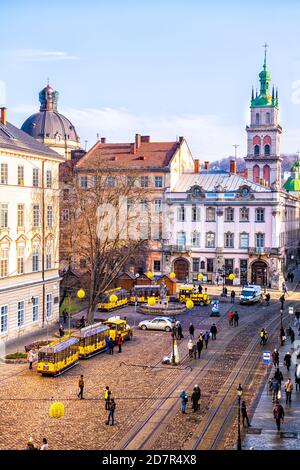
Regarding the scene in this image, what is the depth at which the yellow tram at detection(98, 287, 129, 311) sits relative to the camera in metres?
59.8

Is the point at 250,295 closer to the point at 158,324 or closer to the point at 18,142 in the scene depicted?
the point at 158,324

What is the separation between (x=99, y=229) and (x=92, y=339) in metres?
30.6

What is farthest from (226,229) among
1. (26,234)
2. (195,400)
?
(195,400)

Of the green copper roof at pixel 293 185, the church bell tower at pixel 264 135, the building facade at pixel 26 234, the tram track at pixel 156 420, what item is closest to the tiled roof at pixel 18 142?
the building facade at pixel 26 234

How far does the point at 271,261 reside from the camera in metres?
77.1

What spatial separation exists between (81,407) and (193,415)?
517cm

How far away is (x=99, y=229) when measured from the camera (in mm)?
70750

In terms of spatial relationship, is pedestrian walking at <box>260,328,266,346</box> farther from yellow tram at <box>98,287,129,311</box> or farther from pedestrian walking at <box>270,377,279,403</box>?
yellow tram at <box>98,287,129,311</box>

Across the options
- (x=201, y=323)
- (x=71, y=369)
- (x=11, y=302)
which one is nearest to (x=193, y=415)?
(x=71, y=369)

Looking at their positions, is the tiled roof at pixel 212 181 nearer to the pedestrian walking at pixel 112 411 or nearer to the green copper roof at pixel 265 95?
the green copper roof at pixel 265 95

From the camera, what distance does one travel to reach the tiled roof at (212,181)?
80500mm
